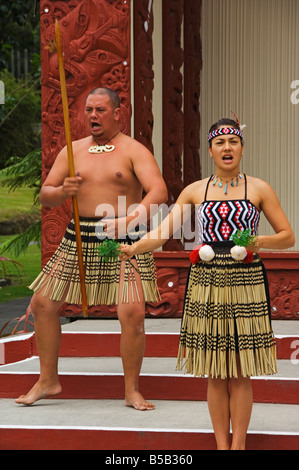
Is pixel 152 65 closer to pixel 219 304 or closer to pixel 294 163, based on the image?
pixel 294 163

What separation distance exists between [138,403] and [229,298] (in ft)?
3.64

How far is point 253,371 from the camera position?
13.5ft

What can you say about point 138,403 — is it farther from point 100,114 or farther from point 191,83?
point 191,83

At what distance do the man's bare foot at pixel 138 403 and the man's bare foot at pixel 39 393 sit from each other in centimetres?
44

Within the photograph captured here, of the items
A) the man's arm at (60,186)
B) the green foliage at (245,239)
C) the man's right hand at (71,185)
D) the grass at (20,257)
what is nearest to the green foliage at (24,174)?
the man's arm at (60,186)

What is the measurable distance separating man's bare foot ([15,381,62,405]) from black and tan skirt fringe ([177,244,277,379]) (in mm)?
1221

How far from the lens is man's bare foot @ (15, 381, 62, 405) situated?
5.12m

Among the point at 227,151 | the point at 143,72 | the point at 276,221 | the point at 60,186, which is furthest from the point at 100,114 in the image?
the point at 143,72

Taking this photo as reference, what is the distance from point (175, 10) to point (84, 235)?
3.48 metres

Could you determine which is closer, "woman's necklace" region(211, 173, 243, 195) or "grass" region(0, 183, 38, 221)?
"woman's necklace" region(211, 173, 243, 195)

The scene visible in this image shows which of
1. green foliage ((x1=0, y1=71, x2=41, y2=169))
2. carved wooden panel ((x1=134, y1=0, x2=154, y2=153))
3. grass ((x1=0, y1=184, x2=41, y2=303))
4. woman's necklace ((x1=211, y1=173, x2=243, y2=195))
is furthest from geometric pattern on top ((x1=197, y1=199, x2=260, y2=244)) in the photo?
green foliage ((x1=0, y1=71, x2=41, y2=169))

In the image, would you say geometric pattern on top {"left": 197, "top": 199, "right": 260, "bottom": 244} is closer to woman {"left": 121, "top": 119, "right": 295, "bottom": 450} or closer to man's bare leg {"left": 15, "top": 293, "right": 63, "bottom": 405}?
woman {"left": 121, "top": 119, "right": 295, "bottom": 450}

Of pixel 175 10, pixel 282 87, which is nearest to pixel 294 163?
pixel 282 87

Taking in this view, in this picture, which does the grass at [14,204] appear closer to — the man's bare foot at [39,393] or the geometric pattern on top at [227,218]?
the man's bare foot at [39,393]
